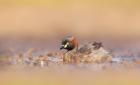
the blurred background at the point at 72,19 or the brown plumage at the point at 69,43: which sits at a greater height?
the blurred background at the point at 72,19

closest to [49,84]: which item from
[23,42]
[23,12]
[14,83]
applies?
[14,83]

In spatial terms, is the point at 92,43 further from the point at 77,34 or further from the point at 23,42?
the point at 23,42

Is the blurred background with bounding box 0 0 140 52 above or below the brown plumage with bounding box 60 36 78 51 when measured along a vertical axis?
above

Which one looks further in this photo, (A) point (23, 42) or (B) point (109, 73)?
(A) point (23, 42)

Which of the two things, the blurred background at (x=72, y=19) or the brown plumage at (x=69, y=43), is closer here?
the brown plumage at (x=69, y=43)

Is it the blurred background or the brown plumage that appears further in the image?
the blurred background

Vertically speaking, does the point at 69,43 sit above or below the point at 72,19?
below

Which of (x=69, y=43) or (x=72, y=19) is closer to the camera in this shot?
(x=69, y=43)

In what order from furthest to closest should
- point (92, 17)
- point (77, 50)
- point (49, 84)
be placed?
point (92, 17)
point (77, 50)
point (49, 84)
